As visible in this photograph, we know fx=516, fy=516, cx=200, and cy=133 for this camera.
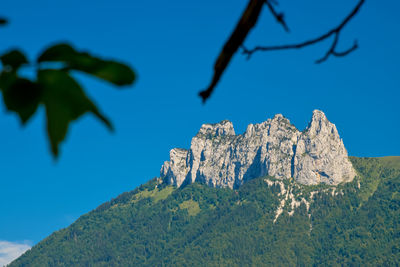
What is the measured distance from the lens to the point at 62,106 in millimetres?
751

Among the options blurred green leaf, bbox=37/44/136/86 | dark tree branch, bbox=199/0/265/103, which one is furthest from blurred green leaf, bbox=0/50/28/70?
dark tree branch, bbox=199/0/265/103

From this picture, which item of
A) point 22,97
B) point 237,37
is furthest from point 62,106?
point 237,37

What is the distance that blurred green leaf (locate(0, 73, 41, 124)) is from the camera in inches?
30.6

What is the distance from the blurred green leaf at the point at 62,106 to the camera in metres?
0.74

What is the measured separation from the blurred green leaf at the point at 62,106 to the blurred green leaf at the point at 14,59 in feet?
0.19

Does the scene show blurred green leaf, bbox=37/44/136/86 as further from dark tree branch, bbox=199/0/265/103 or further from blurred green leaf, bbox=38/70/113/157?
dark tree branch, bbox=199/0/265/103

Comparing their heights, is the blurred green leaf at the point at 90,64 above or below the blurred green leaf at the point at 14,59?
below

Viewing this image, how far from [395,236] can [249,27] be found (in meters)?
186

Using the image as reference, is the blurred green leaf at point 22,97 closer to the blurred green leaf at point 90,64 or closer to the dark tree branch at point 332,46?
the blurred green leaf at point 90,64

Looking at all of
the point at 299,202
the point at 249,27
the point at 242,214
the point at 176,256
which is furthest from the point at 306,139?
the point at 249,27

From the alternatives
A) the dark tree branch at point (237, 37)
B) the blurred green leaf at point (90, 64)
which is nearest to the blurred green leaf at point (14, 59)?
the blurred green leaf at point (90, 64)

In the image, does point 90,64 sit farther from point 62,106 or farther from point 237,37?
point 237,37

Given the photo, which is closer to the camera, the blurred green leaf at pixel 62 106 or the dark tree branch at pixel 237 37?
the blurred green leaf at pixel 62 106

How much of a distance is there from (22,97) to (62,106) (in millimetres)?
76
